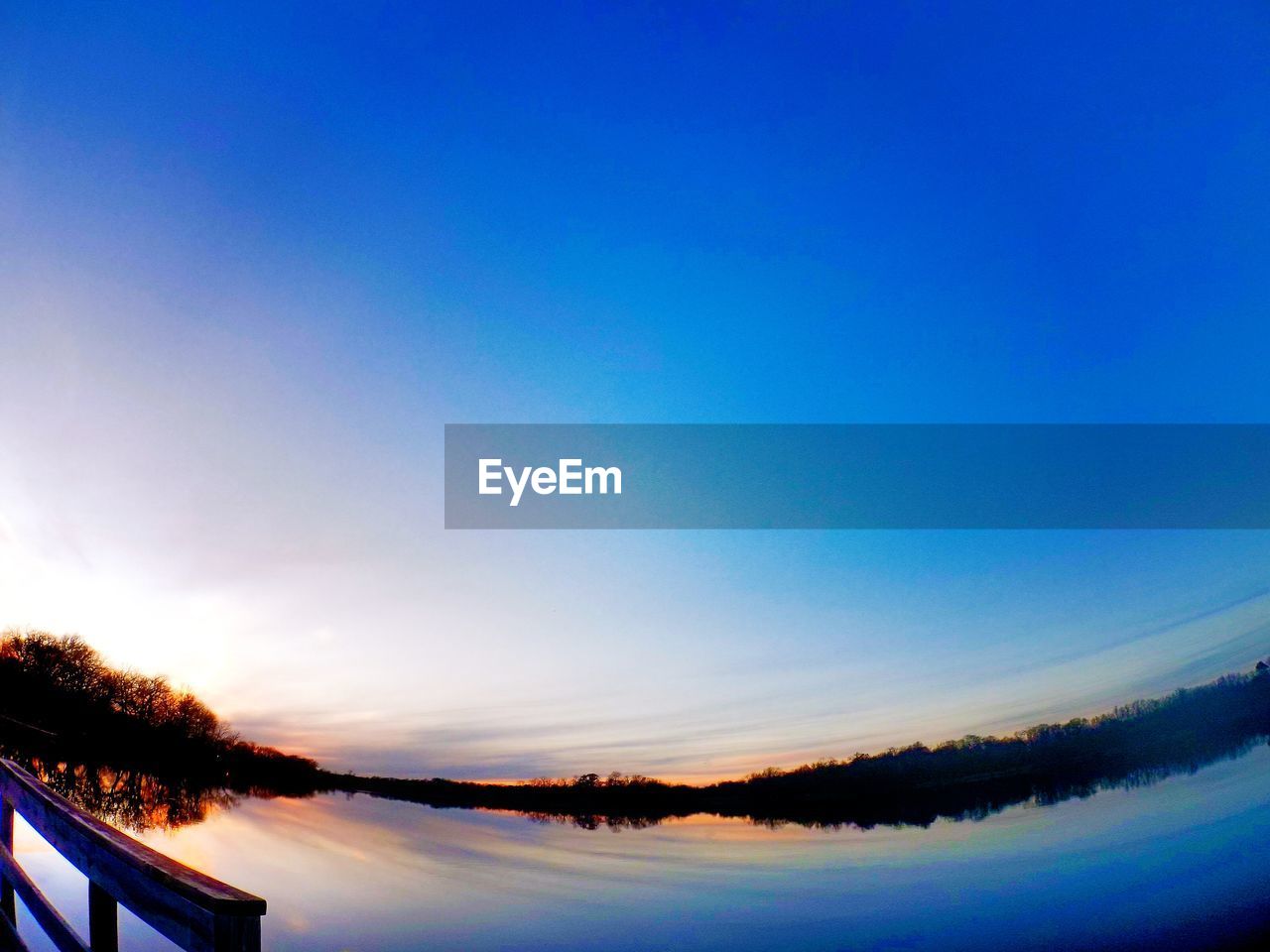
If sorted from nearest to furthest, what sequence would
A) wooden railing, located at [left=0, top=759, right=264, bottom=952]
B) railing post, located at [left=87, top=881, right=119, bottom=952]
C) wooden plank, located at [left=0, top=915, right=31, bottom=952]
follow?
wooden railing, located at [left=0, top=759, right=264, bottom=952]
railing post, located at [left=87, top=881, right=119, bottom=952]
wooden plank, located at [left=0, top=915, right=31, bottom=952]

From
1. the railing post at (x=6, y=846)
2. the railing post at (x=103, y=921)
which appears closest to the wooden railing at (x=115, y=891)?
the railing post at (x=103, y=921)

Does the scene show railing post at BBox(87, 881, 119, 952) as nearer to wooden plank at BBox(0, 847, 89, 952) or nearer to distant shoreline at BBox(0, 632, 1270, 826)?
wooden plank at BBox(0, 847, 89, 952)

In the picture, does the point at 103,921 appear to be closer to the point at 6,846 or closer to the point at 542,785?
the point at 6,846

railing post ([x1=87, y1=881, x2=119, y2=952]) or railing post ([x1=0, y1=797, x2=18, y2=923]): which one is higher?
railing post ([x1=87, y1=881, x2=119, y2=952])

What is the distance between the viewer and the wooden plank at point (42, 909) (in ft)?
7.29

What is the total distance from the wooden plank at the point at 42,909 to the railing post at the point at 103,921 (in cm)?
8

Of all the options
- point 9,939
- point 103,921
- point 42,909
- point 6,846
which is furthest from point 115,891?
point 6,846

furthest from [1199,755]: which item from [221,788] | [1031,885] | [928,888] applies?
[221,788]

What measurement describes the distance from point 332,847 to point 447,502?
77.1ft

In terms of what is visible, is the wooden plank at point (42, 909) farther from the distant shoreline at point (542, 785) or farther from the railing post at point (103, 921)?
the distant shoreline at point (542, 785)

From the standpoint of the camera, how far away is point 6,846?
126 inches

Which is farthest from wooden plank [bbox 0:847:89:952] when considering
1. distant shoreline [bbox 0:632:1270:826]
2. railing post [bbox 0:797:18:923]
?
distant shoreline [bbox 0:632:1270:826]

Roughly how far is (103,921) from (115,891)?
1.24ft

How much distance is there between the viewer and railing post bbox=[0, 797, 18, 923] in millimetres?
3094
